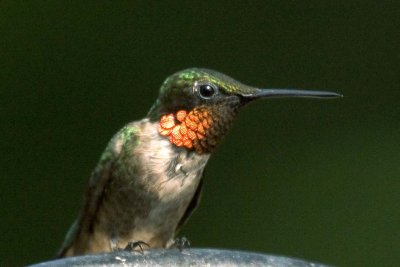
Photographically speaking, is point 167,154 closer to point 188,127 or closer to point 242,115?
point 188,127

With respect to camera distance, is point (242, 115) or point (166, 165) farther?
point (242, 115)

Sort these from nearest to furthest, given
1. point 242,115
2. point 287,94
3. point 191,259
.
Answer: point 191,259 < point 287,94 < point 242,115

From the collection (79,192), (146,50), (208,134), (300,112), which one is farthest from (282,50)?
(208,134)

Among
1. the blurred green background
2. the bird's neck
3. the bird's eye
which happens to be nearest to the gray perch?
the bird's neck

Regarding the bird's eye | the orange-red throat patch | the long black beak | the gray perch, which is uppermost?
the long black beak

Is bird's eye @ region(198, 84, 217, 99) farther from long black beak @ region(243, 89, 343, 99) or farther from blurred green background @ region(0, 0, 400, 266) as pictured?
blurred green background @ region(0, 0, 400, 266)

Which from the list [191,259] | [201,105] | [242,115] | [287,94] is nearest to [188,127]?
[201,105]
